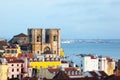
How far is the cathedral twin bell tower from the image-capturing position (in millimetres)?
83562

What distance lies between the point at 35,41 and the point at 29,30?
10.0ft

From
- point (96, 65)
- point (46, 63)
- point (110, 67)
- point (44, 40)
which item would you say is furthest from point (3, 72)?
point (44, 40)

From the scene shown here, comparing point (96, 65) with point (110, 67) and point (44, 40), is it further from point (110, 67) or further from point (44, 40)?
point (44, 40)

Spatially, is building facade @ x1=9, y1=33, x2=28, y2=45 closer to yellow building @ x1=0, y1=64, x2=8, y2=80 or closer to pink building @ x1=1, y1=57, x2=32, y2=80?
pink building @ x1=1, y1=57, x2=32, y2=80

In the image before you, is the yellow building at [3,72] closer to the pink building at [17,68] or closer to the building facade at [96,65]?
the pink building at [17,68]

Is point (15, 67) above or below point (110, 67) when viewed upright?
above

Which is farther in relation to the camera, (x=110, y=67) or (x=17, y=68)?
(x=110, y=67)

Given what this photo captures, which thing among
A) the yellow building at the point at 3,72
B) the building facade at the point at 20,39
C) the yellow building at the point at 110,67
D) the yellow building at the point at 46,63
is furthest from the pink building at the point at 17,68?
the building facade at the point at 20,39

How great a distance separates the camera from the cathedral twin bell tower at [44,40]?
83562 millimetres

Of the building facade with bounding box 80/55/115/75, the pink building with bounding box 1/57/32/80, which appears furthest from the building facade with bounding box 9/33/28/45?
the pink building with bounding box 1/57/32/80

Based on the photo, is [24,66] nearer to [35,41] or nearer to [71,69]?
[71,69]

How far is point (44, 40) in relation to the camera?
3374 inches

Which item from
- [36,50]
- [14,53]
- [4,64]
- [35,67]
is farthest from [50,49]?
[4,64]

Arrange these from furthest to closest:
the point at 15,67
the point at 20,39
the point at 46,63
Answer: the point at 20,39 → the point at 46,63 → the point at 15,67
